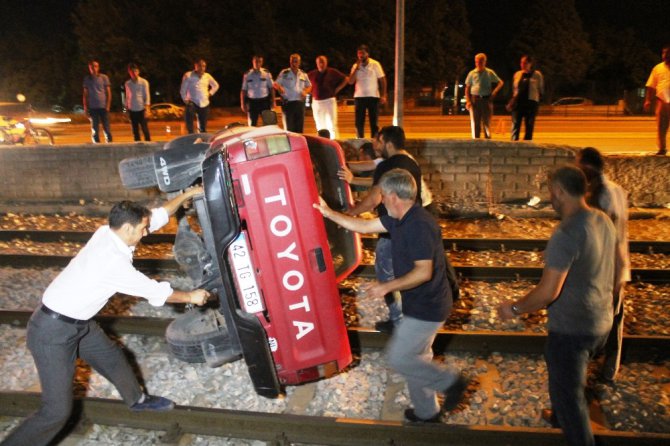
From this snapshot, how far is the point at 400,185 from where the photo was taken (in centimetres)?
391

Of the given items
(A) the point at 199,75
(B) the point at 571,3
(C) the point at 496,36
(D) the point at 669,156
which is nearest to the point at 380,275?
(D) the point at 669,156

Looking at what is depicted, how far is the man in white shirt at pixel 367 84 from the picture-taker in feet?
34.7

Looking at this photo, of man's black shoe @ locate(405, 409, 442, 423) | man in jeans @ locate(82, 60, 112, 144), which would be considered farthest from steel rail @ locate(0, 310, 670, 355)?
man in jeans @ locate(82, 60, 112, 144)

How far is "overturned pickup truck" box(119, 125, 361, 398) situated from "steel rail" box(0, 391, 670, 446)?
42 centimetres

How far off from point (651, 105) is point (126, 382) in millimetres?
9146

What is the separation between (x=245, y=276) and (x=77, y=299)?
1064 mm

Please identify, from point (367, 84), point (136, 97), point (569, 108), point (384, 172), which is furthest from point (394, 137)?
point (569, 108)

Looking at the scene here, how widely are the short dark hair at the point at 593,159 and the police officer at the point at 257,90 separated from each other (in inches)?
300

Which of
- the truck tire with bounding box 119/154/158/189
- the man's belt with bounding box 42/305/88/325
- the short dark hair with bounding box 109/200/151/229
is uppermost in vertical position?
the truck tire with bounding box 119/154/158/189

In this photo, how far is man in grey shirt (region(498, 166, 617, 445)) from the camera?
133 inches

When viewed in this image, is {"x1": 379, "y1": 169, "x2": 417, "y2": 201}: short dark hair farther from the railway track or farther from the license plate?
the railway track

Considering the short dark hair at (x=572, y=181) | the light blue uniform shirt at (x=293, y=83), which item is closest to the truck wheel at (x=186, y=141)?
the short dark hair at (x=572, y=181)

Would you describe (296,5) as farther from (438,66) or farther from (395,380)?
(395,380)

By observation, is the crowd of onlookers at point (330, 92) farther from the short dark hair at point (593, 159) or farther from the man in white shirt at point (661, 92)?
the short dark hair at point (593, 159)
